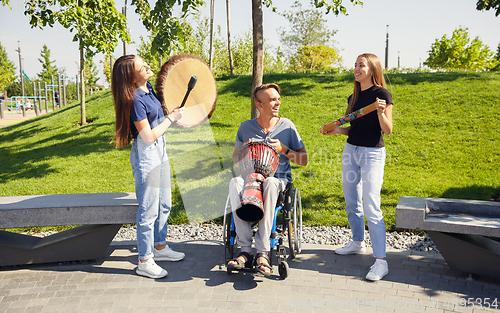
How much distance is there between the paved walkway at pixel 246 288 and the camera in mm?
2898

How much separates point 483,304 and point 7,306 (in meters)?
3.86

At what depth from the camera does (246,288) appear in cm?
319

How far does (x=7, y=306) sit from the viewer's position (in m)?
2.94

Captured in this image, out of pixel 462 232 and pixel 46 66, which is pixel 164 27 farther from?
pixel 46 66

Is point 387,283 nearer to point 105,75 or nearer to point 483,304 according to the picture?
point 483,304

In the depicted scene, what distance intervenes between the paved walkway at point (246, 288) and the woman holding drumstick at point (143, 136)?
1.14ft

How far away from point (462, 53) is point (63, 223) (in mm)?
29678

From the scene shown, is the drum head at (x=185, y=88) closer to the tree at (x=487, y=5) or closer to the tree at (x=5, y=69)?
the tree at (x=487, y=5)

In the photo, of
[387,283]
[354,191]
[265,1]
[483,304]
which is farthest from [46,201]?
[265,1]

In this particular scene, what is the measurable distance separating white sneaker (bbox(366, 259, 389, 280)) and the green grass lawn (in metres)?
1.55

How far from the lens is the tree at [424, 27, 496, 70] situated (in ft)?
83.8

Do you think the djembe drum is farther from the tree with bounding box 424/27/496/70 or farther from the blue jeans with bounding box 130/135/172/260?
the tree with bounding box 424/27/496/70

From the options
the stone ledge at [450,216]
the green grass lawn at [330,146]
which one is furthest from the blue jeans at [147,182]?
the stone ledge at [450,216]

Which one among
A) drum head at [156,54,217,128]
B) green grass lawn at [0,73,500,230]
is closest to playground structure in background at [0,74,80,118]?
green grass lawn at [0,73,500,230]
